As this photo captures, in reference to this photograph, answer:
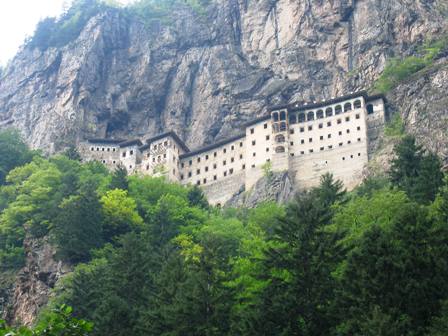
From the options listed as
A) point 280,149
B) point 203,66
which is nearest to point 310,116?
point 280,149

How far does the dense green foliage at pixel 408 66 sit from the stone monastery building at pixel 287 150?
4.27 metres

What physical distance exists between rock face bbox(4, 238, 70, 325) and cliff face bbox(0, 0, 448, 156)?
44.4 m

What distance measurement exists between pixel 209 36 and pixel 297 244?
3129 inches

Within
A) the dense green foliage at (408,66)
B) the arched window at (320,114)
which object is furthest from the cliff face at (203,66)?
the arched window at (320,114)

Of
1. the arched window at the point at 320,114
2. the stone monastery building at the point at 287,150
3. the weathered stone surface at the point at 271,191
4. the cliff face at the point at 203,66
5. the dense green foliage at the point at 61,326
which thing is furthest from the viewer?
the cliff face at the point at 203,66

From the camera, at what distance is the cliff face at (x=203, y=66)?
84.5 meters

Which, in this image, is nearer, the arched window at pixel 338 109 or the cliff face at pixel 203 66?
the arched window at pixel 338 109

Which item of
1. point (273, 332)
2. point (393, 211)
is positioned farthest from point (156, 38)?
point (273, 332)

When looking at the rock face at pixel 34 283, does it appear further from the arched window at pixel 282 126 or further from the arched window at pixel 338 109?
the arched window at pixel 338 109

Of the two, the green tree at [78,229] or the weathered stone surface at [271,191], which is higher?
the weathered stone surface at [271,191]

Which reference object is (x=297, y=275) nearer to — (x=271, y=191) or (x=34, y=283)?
(x=34, y=283)

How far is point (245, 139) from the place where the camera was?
7812 centimetres

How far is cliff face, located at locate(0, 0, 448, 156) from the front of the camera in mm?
84500

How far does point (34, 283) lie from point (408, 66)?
49489mm
